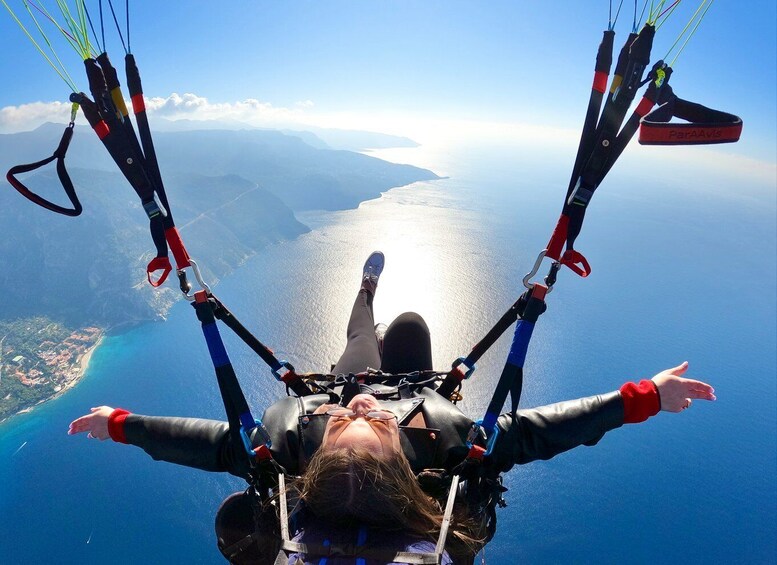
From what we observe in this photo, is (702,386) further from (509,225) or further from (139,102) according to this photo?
(509,225)

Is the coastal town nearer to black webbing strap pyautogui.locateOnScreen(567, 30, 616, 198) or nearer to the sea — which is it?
the sea

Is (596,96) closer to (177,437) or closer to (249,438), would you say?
(249,438)

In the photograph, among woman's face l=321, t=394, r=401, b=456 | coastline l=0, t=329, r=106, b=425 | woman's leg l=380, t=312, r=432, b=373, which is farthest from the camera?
coastline l=0, t=329, r=106, b=425

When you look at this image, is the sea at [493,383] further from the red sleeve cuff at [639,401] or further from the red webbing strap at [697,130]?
the red webbing strap at [697,130]

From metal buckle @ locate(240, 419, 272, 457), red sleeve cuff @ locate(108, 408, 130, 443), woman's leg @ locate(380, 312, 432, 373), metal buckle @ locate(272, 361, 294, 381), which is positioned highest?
metal buckle @ locate(240, 419, 272, 457)

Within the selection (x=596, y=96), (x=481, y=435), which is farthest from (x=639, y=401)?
(x=596, y=96)

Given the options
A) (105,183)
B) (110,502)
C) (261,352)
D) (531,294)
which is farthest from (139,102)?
(105,183)

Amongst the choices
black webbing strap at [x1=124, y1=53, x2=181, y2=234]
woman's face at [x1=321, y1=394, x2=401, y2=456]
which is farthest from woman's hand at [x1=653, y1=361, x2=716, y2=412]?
black webbing strap at [x1=124, y1=53, x2=181, y2=234]
